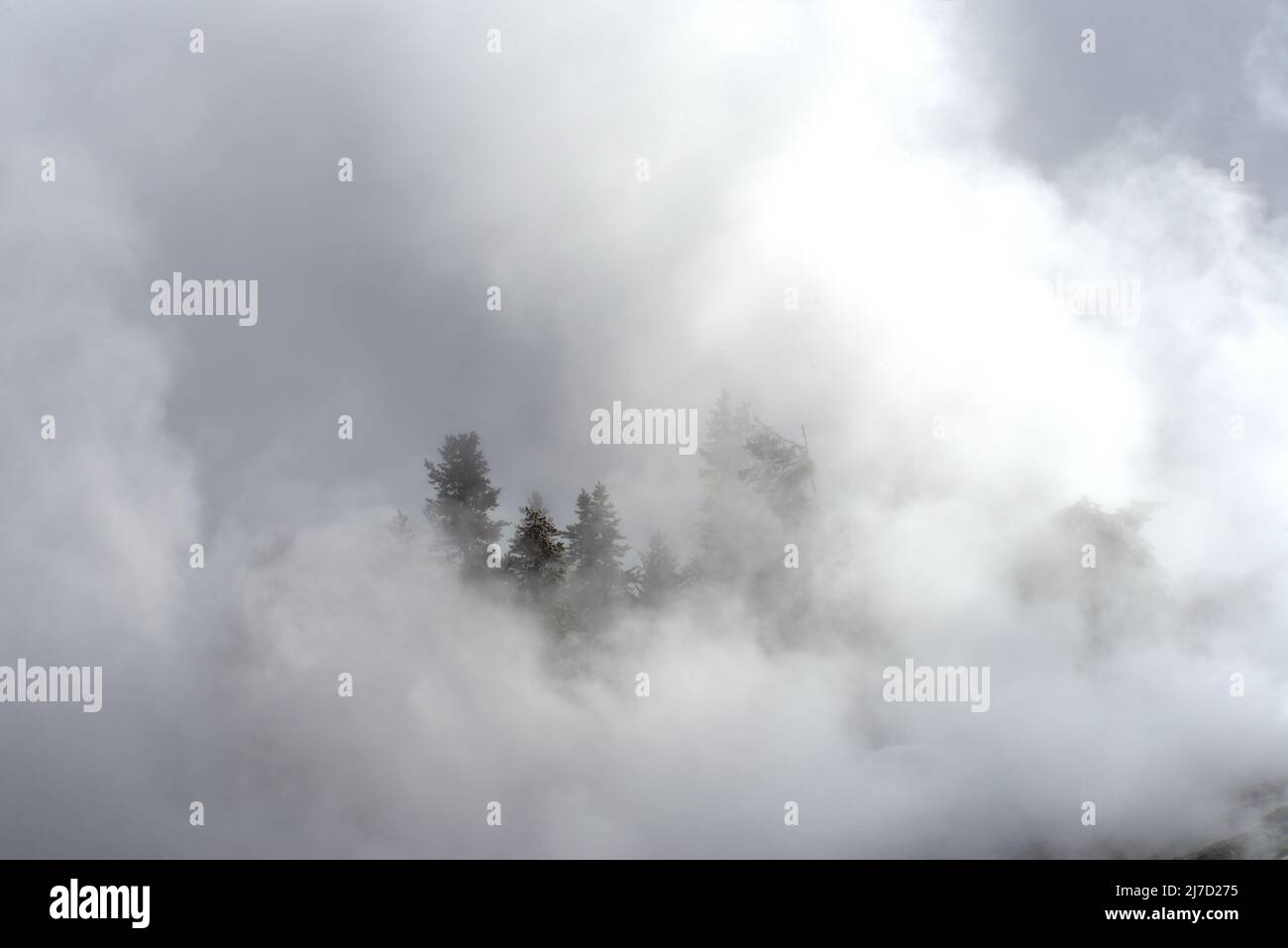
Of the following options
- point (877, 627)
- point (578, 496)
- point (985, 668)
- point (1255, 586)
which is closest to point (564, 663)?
point (578, 496)

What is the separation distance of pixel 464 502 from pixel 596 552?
24.5 ft

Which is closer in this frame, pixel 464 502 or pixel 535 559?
pixel 535 559

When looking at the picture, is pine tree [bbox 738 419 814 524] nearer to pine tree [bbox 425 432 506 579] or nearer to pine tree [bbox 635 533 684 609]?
→ pine tree [bbox 635 533 684 609]

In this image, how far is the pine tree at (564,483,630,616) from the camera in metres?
54.8

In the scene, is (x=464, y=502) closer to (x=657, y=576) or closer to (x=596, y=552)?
(x=596, y=552)

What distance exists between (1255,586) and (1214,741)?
588 inches

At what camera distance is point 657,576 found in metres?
57.1

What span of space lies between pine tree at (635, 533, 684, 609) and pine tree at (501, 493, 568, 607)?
6.52 meters

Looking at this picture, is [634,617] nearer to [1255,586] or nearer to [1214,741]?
[1214,741]

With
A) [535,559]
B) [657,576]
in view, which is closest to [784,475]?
[657,576]

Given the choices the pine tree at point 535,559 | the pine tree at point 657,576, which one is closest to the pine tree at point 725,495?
the pine tree at point 657,576

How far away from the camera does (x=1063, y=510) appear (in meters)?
52.3

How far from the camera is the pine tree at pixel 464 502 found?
53219 mm
